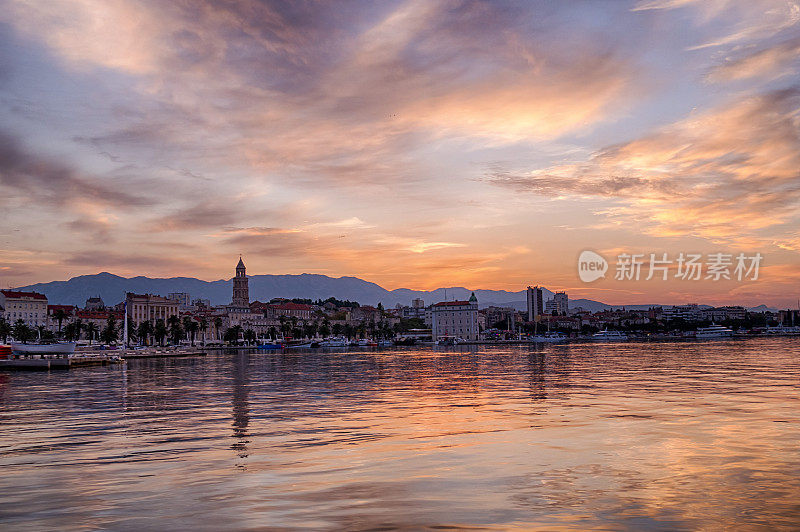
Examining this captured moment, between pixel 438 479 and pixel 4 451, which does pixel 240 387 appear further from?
pixel 438 479

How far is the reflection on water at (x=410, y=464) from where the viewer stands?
12703 mm

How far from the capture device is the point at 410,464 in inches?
695

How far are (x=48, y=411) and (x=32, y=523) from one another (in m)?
23.7

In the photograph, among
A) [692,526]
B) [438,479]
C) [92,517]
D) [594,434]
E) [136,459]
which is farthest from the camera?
[594,434]

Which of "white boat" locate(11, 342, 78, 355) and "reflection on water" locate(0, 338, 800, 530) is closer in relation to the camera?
"reflection on water" locate(0, 338, 800, 530)

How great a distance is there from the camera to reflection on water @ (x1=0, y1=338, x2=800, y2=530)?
12.7 metres

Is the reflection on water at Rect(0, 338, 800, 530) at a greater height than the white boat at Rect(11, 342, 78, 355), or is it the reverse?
the white boat at Rect(11, 342, 78, 355)

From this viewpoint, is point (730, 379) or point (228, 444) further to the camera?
point (730, 379)

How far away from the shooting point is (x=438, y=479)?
51.8ft

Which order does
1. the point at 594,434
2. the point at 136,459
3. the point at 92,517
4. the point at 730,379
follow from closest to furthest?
the point at 92,517
the point at 136,459
the point at 594,434
the point at 730,379

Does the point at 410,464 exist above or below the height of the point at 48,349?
below

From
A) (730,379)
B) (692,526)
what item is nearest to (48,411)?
(692,526)

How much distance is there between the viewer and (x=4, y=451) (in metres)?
20.7

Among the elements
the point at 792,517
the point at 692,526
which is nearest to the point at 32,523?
the point at 692,526
